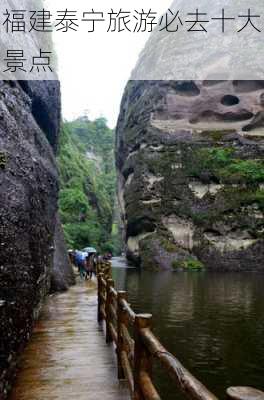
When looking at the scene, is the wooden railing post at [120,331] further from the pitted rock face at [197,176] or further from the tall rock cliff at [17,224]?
the pitted rock face at [197,176]

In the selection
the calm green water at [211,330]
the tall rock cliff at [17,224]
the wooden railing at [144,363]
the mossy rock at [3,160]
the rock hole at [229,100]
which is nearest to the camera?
the wooden railing at [144,363]

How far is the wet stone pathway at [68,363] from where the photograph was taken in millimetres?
5379

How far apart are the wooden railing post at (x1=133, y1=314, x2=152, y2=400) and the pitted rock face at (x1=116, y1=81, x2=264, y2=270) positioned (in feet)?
98.3

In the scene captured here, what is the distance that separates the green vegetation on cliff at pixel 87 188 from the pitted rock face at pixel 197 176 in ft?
15.6

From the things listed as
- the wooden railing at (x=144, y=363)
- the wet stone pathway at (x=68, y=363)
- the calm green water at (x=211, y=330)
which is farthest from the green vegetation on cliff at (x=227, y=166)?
the wooden railing at (x=144, y=363)

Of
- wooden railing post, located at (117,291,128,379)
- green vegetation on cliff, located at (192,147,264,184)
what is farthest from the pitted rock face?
wooden railing post, located at (117,291,128,379)

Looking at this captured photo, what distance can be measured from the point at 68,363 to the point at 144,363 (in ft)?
9.02

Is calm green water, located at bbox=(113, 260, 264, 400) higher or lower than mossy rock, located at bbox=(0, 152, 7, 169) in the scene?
lower

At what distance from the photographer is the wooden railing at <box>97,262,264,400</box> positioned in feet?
8.19

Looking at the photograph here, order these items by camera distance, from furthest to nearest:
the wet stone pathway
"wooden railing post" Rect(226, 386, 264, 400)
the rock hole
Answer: the rock hole → the wet stone pathway → "wooden railing post" Rect(226, 386, 264, 400)

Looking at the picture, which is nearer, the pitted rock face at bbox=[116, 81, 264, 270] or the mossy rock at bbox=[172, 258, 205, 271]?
the mossy rock at bbox=[172, 258, 205, 271]

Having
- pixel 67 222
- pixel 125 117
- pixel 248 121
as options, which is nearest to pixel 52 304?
pixel 67 222

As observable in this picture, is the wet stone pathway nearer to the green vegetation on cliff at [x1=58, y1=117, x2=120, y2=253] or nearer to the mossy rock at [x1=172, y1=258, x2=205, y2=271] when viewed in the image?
the mossy rock at [x1=172, y1=258, x2=205, y2=271]

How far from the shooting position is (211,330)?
1170 centimetres
